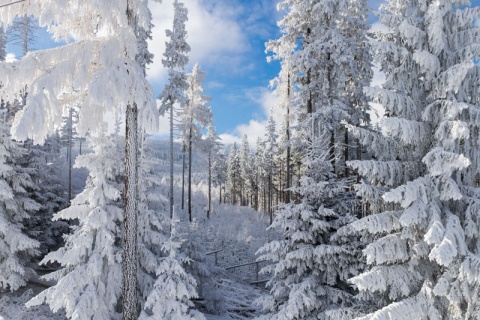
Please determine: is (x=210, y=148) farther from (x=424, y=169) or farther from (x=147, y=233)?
(x=424, y=169)

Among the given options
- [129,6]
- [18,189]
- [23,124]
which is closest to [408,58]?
[129,6]

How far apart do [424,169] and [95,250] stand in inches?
425

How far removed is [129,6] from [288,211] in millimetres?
8004

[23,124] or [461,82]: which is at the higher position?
[461,82]

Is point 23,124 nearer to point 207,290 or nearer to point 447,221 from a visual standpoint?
point 447,221

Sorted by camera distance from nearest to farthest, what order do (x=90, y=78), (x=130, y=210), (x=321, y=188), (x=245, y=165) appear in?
(x=90, y=78) < (x=130, y=210) < (x=321, y=188) < (x=245, y=165)

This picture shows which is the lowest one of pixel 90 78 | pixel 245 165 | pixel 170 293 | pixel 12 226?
pixel 170 293

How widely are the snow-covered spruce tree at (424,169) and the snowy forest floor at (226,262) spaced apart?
30.8 ft

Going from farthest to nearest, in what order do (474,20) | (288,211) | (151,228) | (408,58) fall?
(151,228), (288,211), (408,58), (474,20)

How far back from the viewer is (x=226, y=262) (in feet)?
87.2

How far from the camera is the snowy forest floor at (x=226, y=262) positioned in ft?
47.9

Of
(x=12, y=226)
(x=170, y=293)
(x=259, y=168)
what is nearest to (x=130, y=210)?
(x=170, y=293)

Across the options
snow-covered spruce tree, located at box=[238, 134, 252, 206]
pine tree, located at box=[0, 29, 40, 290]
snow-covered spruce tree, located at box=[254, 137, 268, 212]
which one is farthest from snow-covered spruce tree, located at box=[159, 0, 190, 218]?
snow-covered spruce tree, located at box=[238, 134, 252, 206]

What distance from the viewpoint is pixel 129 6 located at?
9242 millimetres
